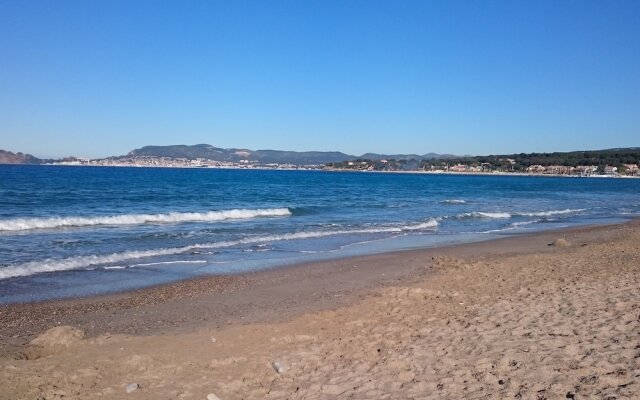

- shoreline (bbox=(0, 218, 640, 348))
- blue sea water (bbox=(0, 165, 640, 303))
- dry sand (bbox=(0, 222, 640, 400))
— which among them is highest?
dry sand (bbox=(0, 222, 640, 400))

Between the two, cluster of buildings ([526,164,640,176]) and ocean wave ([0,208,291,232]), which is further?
cluster of buildings ([526,164,640,176])

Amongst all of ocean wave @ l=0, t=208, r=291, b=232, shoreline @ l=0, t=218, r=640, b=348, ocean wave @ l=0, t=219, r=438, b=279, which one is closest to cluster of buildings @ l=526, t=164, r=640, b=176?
ocean wave @ l=0, t=208, r=291, b=232

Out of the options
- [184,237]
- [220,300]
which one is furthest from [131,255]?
[220,300]

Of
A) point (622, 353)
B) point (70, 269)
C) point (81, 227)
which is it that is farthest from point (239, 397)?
point (81, 227)

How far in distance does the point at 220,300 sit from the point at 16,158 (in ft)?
686

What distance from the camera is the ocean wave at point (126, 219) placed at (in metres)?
21.4

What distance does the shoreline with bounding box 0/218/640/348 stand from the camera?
8.11m

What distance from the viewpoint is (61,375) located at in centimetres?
563

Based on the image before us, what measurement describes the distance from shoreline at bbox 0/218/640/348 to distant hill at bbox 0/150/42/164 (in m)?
199

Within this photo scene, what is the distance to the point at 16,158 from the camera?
188m

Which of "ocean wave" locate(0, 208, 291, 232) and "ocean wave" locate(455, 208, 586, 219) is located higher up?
"ocean wave" locate(0, 208, 291, 232)

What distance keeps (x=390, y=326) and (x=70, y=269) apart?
347 inches

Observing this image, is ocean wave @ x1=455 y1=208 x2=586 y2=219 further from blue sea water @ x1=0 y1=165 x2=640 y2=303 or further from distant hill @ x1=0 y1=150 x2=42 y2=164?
distant hill @ x1=0 y1=150 x2=42 y2=164

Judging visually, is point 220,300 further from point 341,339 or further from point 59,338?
point 341,339
